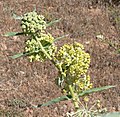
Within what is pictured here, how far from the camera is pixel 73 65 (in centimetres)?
94

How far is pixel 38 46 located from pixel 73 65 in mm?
108

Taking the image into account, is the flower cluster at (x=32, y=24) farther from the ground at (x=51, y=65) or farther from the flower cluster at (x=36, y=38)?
the ground at (x=51, y=65)

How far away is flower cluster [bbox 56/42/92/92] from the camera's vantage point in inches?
36.2

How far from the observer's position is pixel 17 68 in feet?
18.4

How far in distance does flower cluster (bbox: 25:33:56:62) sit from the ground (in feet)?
11.1

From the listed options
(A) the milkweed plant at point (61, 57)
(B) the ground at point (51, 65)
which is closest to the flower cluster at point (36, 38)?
(A) the milkweed plant at point (61, 57)

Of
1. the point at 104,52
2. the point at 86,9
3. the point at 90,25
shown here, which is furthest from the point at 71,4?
the point at 104,52

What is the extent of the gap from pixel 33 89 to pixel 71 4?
2.67 metres

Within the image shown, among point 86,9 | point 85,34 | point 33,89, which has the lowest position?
point 33,89

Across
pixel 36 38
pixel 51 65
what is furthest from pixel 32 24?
pixel 51 65

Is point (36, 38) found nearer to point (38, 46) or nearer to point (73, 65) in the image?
point (38, 46)

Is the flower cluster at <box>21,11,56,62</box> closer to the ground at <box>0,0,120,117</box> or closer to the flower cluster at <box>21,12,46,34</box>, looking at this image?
the flower cluster at <box>21,12,46,34</box>

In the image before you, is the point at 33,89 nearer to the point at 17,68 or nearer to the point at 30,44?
the point at 17,68

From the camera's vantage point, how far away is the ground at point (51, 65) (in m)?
4.96
